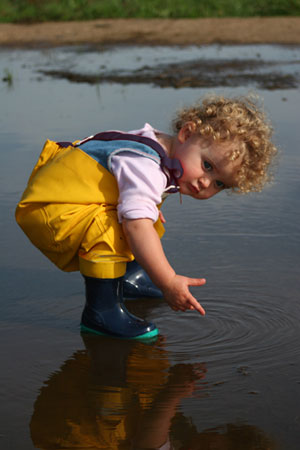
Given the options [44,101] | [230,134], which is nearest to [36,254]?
[230,134]

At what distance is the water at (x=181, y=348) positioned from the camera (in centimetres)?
184

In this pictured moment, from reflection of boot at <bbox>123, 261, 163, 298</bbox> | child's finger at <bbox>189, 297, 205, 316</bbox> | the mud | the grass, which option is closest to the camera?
child's finger at <bbox>189, 297, 205, 316</bbox>

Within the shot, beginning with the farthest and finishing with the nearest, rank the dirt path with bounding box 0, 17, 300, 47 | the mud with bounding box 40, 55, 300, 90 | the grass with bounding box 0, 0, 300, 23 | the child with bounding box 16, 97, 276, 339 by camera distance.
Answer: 1. the grass with bounding box 0, 0, 300, 23
2. the dirt path with bounding box 0, 17, 300, 47
3. the mud with bounding box 40, 55, 300, 90
4. the child with bounding box 16, 97, 276, 339

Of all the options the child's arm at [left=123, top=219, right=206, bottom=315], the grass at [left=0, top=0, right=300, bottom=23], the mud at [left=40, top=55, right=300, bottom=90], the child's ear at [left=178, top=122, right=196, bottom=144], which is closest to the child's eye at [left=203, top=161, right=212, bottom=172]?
the child's ear at [left=178, top=122, right=196, bottom=144]

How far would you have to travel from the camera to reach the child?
2359mm

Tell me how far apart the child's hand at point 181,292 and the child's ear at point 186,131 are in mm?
493

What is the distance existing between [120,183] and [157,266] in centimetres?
30

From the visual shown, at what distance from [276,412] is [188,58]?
736 centimetres

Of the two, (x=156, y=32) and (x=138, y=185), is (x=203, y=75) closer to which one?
(x=156, y=32)

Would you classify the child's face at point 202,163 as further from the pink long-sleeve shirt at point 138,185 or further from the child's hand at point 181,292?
the child's hand at point 181,292

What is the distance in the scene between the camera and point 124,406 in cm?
195

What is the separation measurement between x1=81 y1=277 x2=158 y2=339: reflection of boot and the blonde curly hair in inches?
21.6

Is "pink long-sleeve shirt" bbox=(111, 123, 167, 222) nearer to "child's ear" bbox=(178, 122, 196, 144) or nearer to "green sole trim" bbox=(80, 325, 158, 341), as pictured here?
"child's ear" bbox=(178, 122, 196, 144)

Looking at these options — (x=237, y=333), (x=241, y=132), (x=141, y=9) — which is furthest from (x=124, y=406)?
(x=141, y=9)
